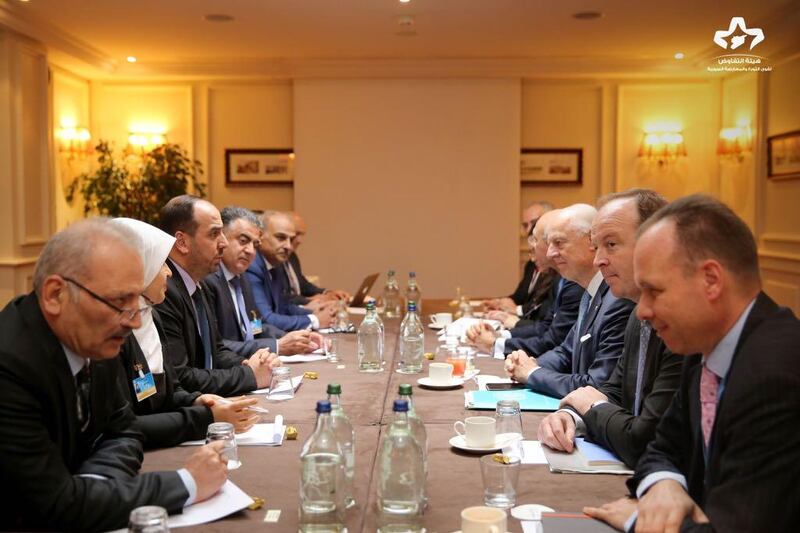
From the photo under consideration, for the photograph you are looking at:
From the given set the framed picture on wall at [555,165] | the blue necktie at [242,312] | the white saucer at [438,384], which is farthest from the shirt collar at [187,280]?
the framed picture on wall at [555,165]

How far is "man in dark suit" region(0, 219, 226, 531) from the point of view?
5.27 feet

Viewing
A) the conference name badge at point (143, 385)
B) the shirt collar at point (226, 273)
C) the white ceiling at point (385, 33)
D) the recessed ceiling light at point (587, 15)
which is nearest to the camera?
the conference name badge at point (143, 385)

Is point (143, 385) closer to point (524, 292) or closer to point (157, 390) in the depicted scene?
point (157, 390)

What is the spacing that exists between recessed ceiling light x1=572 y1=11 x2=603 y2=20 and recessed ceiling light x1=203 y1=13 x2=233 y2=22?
3021mm

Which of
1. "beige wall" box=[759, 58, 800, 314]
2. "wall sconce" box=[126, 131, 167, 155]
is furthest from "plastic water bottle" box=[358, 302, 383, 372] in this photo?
"wall sconce" box=[126, 131, 167, 155]

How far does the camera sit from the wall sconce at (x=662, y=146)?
9.02 metres

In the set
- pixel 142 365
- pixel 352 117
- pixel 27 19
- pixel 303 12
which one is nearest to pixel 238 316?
pixel 142 365

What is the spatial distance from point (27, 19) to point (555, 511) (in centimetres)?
680

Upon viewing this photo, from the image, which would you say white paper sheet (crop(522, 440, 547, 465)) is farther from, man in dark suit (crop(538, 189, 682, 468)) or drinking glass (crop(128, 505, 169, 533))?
drinking glass (crop(128, 505, 169, 533))

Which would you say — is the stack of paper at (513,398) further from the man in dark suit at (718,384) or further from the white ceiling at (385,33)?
the white ceiling at (385,33)

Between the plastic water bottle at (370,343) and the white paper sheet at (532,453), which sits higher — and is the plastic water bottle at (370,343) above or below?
above

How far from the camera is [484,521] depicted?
1523 mm

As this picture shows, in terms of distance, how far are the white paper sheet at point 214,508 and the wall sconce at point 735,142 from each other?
25.6 ft

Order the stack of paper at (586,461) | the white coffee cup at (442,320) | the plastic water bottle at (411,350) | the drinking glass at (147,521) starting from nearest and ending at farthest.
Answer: the drinking glass at (147,521), the stack of paper at (586,461), the plastic water bottle at (411,350), the white coffee cup at (442,320)
